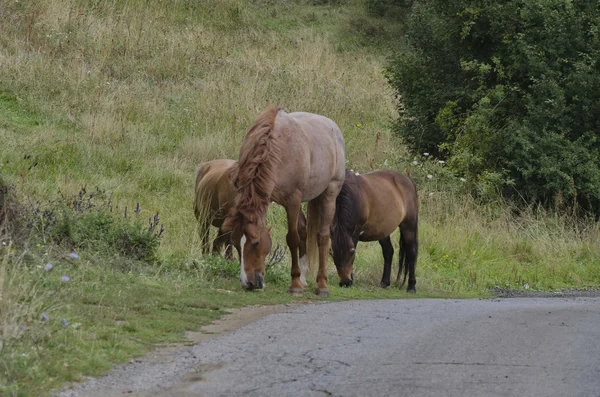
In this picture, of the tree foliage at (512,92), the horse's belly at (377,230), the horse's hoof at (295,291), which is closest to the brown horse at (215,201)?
the horse's hoof at (295,291)

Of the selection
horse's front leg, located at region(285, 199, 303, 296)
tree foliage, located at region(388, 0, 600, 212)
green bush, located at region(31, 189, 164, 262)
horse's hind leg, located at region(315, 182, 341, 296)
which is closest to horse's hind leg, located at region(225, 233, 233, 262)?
green bush, located at region(31, 189, 164, 262)

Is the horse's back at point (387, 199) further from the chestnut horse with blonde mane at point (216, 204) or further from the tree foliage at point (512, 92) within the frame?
the tree foliage at point (512, 92)

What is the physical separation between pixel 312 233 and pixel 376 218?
1682 mm

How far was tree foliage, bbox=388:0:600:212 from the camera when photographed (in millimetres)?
20000

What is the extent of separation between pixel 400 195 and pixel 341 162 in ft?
8.23

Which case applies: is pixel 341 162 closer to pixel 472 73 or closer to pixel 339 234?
pixel 339 234

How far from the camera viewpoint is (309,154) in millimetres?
11688

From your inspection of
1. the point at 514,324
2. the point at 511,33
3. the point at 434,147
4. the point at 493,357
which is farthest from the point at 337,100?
the point at 493,357

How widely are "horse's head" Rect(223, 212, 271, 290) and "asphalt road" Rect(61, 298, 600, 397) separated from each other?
1.24 metres

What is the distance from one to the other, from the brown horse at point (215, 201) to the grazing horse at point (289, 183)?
106cm

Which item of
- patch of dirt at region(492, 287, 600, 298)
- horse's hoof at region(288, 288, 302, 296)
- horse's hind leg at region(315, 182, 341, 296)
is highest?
horse's hind leg at region(315, 182, 341, 296)

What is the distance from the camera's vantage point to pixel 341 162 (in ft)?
41.7

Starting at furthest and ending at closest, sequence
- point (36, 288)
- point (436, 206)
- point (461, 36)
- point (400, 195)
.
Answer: point (461, 36)
point (436, 206)
point (400, 195)
point (36, 288)

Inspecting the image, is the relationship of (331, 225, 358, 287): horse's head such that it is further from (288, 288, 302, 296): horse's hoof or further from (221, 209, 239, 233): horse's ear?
(221, 209, 239, 233): horse's ear
